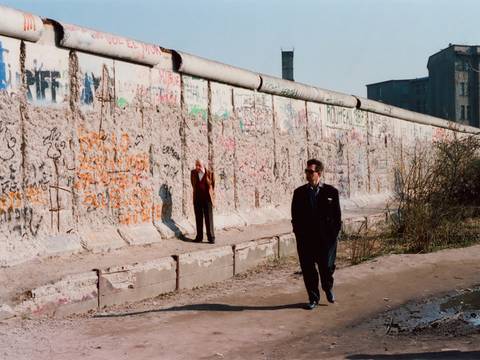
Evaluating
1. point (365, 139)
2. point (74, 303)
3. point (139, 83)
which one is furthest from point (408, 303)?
point (365, 139)

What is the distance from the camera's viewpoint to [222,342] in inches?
198

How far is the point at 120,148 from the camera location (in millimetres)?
8148

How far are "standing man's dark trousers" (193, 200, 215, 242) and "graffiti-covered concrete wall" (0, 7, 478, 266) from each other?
0.37 metres

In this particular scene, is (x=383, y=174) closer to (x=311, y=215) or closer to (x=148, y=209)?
(x=148, y=209)

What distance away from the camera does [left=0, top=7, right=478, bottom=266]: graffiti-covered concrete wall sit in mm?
6680

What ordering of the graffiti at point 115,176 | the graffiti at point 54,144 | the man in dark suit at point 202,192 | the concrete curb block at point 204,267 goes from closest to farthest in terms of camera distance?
1. the graffiti at point 54,144
2. the concrete curb block at point 204,267
3. the graffiti at point 115,176
4. the man in dark suit at point 202,192

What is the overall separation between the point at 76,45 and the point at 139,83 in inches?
52.6

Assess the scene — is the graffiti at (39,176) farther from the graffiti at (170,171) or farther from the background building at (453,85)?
the background building at (453,85)

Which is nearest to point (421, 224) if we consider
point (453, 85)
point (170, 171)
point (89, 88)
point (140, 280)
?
point (170, 171)

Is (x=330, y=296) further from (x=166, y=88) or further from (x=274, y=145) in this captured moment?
(x=274, y=145)

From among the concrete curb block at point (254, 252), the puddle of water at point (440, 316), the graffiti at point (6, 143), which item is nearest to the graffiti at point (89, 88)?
the graffiti at point (6, 143)

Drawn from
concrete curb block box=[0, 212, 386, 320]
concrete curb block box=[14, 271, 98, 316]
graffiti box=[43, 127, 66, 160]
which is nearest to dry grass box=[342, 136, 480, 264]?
concrete curb block box=[0, 212, 386, 320]

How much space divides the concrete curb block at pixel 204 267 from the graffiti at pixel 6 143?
2327 mm

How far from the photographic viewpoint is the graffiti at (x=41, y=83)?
6.85m
